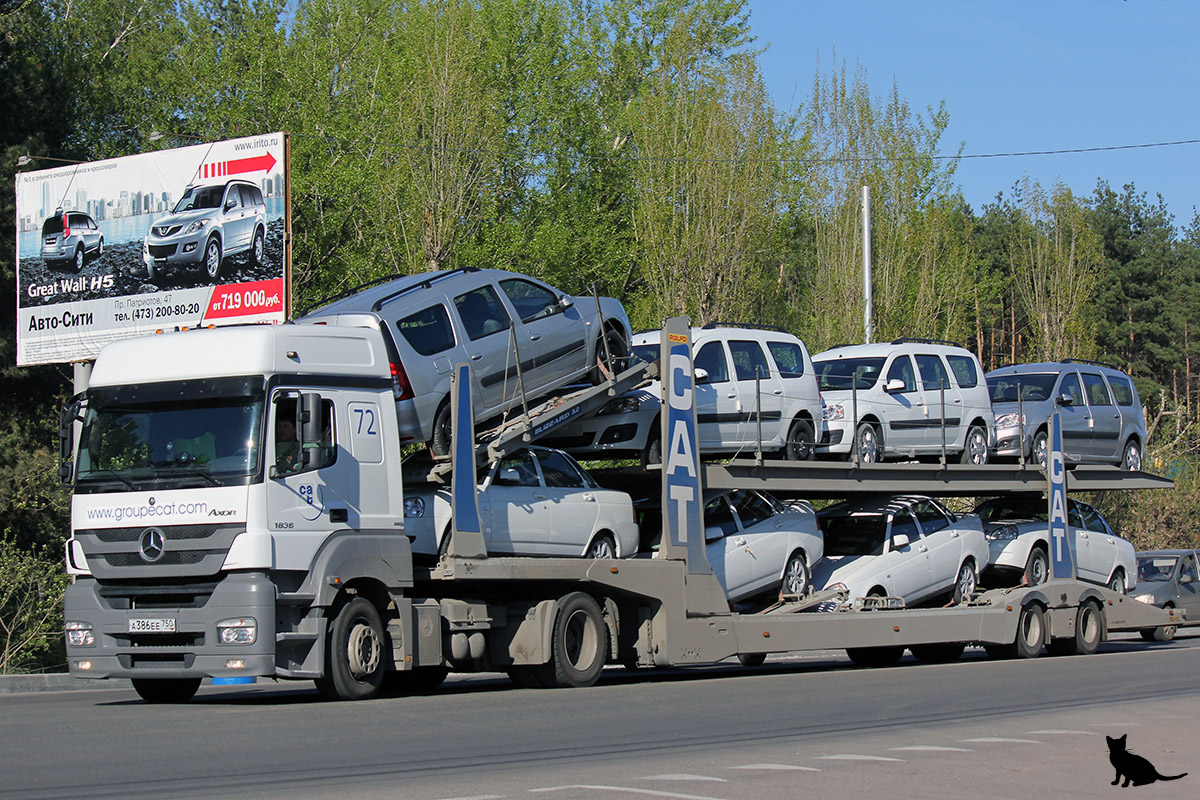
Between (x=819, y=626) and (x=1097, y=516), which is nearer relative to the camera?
(x=819, y=626)

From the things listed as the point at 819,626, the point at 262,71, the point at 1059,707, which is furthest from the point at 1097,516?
the point at 262,71

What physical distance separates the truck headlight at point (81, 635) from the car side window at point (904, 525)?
10196 millimetres

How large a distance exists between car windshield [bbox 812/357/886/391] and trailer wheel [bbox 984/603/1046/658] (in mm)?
4117

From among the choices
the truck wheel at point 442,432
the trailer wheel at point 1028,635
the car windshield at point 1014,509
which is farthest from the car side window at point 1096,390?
the truck wheel at point 442,432

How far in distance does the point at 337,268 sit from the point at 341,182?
2.21 meters

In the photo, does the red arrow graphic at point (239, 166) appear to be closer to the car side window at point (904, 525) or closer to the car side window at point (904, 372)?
the car side window at point (904, 372)

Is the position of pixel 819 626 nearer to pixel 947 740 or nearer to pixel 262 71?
pixel 947 740

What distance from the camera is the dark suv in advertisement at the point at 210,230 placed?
18.4 m

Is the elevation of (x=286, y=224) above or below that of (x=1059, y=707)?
above

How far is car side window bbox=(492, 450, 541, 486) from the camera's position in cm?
1357

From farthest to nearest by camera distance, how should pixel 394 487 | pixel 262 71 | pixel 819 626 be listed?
1. pixel 262 71
2. pixel 819 626
3. pixel 394 487

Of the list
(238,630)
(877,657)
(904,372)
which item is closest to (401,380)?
(238,630)

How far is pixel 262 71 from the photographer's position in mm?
38656

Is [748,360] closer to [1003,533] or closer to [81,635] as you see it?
[1003,533]
